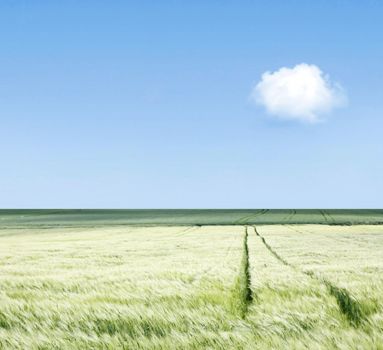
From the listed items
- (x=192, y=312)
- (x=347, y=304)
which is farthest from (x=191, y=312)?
(x=347, y=304)

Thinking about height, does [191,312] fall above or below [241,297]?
above

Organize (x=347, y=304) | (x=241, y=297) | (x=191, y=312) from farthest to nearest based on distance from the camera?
(x=241, y=297)
(x=347, y=304)
(x=191, y=312)

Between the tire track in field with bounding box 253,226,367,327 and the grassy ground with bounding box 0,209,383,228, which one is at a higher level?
the grassy ground with bounding box 0,209,383,228

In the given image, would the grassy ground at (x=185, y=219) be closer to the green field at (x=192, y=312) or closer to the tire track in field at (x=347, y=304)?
the green field at (x=192, y=312)

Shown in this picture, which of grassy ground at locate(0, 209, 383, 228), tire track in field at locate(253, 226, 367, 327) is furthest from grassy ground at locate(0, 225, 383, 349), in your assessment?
grassy ground at locate(0, 209, 383, 228)

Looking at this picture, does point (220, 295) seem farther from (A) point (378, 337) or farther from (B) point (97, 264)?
(B) point (97, 264)

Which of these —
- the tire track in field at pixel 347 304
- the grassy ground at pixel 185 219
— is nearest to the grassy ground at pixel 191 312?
the tire track in field at pixel 347 304

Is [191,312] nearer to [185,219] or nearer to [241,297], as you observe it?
[241,297]

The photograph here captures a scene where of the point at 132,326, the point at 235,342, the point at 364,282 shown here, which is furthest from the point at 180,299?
the point at 364,282

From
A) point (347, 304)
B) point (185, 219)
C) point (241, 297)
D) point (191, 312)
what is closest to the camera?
point (191, 312)

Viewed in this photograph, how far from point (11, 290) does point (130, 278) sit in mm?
3051

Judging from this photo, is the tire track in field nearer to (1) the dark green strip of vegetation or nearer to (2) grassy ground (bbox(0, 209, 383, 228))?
(1) the dark green strip of vegetation

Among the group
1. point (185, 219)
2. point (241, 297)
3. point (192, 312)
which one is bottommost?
point (241, 297)

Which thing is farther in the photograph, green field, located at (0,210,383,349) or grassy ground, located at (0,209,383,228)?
grassy ground, located at (0,209,383,228)
